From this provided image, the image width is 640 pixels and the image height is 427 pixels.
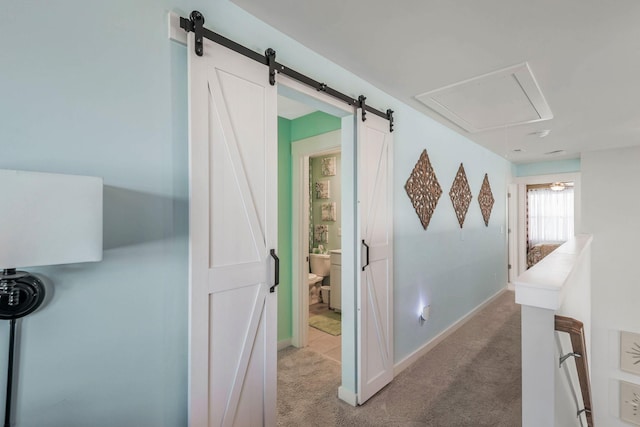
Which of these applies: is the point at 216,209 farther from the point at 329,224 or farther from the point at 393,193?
the point at 329,224

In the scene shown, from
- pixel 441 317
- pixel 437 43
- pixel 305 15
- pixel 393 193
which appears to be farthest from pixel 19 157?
pixel 441 317

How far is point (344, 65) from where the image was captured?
7.17 ft

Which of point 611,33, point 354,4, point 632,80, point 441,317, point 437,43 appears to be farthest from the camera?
point 441,317

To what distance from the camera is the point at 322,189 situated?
17.0 feet

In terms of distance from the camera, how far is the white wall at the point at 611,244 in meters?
4.65

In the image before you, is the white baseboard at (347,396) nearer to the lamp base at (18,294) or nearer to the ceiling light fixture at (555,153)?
the lamp base at (18,294)

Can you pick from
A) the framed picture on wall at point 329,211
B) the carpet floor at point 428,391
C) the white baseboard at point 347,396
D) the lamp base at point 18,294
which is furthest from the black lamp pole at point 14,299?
the framed picture on wall at point 329,211

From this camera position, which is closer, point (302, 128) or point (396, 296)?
point (396, 296)

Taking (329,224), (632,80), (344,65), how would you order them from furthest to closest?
(329,224)
(632,80)
(344,65)

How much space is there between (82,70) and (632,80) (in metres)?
3.59

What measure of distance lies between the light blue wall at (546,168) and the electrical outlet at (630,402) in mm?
3528

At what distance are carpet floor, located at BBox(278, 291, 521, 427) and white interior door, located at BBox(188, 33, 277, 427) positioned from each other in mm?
803

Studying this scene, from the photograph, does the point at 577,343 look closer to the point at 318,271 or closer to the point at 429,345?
the point at 429,345

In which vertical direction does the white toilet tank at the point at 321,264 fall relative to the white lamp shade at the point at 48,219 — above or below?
below
